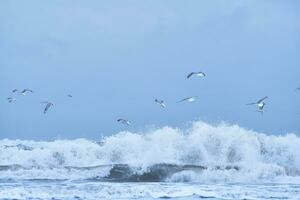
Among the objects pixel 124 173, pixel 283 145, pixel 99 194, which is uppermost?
pixel 283 145

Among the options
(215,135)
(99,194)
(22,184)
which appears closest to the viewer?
(99,194)

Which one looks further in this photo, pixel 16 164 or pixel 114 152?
pixel 114 152

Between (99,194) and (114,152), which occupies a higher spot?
(114,152)

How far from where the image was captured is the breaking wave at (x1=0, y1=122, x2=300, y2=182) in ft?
76.4

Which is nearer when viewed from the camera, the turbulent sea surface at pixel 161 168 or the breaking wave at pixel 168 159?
the turbulent sea surface at pixel 161 168

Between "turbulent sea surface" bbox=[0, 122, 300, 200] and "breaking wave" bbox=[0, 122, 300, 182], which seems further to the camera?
"breaking wave" bbox=[0, 122, 300, 182]

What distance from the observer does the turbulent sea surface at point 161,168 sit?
56.2 feet

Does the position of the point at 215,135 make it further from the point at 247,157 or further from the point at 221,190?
the point at 221,190

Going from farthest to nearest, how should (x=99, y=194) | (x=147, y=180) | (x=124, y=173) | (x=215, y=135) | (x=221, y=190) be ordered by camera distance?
(x=215, y=135)
(x=124, y=173)
(x=147, y=180)
(x=221, y=190)
(x=99, y=194)

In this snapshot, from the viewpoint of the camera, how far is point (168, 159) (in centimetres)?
2723

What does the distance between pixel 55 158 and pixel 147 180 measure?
7502mm

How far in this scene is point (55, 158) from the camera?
28.9 meters

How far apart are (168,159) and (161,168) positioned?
271 cm

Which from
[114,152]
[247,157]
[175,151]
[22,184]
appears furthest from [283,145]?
[22,184]
